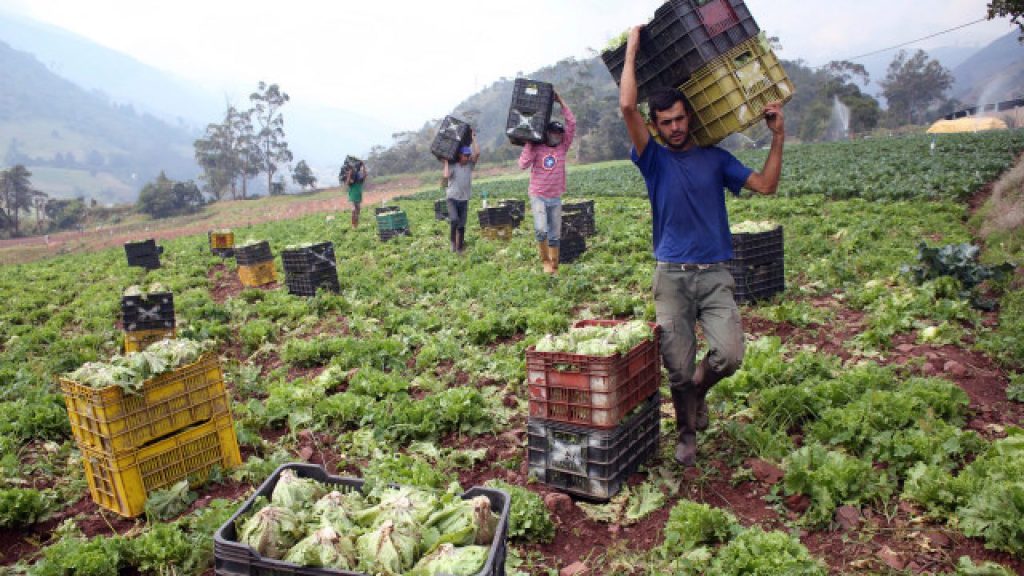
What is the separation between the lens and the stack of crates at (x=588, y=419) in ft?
14.9

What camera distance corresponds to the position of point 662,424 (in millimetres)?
5930

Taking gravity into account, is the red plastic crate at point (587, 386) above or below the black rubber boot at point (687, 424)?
above

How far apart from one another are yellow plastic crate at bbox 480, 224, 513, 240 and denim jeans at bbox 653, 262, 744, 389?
39.3 feet

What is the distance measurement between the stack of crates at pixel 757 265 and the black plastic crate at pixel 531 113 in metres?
4.09

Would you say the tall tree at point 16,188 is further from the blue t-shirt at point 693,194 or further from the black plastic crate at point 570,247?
the blue t-shirt at point 693,194

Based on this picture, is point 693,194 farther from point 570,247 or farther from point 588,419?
point 570,247

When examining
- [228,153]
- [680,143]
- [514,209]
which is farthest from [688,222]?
[228,153]

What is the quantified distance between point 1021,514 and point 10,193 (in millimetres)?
97931

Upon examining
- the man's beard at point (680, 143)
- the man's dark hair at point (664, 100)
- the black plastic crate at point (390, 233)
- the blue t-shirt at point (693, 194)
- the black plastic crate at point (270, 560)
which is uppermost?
the man's dark hair at point (664, 100)

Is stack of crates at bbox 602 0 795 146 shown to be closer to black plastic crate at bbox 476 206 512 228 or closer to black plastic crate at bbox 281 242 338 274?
black plastic crate at bbox 281 242 338 274

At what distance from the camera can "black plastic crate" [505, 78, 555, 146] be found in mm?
11000

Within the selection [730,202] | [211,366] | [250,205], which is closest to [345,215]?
[730,202]

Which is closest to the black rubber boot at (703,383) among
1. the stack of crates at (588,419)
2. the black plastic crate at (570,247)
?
the stack of crates at (588,419)

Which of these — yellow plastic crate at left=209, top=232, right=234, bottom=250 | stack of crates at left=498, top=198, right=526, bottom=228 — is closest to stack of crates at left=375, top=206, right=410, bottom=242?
stack of crates at left=498, top=198, right=526, bottom=228
